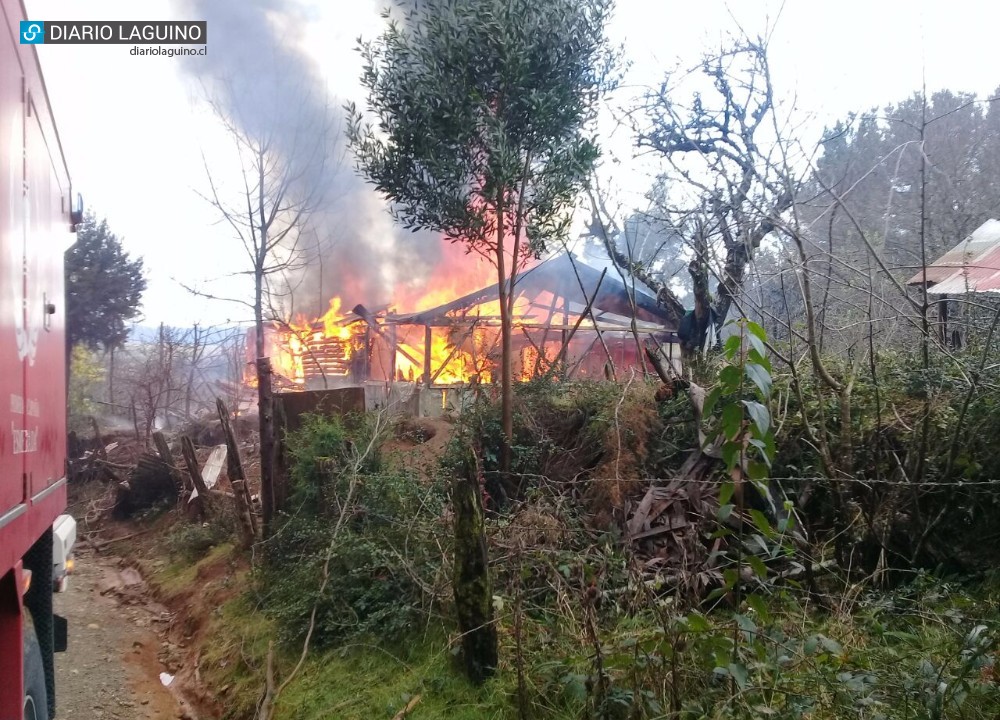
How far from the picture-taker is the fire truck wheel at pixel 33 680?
3.13 meters

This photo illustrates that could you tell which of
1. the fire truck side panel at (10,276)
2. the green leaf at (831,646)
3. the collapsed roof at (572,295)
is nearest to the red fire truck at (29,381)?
the fire truck side panel at (10,276)

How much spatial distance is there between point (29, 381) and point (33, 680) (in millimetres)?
1397

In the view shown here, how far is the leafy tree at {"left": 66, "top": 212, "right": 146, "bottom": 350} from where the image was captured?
77.0ft

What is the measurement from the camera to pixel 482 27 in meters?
7.43

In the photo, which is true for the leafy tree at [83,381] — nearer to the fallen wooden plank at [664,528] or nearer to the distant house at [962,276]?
the fallen wooden plank at [664,528]

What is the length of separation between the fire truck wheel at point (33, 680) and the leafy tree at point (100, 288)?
2297 cm

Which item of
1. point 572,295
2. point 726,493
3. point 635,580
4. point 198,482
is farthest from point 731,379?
point 572,295

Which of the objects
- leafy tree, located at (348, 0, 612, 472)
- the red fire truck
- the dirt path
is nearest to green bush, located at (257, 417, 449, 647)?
the dirt path

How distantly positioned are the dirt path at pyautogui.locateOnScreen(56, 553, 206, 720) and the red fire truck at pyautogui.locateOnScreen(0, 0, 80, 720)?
2.09 meters

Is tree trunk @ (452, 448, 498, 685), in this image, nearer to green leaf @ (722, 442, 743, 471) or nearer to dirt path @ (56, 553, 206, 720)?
green leaf @ (722, 442, 743, 471)

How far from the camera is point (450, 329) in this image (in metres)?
15.4

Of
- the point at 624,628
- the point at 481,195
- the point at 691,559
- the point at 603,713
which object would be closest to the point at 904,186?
the point at 481,195

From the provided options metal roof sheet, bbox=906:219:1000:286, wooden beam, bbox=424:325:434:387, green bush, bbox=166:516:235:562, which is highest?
metal roof sheet, bbox=906:219:1000:286

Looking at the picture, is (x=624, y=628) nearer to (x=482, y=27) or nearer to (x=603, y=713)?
(x=603, y=713)
